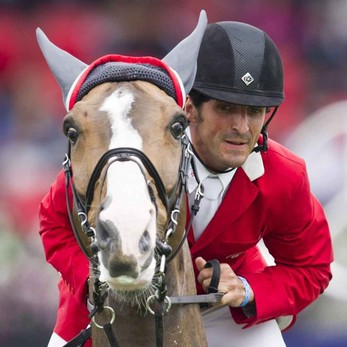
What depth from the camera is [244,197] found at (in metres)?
5.04

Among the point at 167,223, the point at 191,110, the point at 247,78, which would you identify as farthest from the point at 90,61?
the point at 167,223

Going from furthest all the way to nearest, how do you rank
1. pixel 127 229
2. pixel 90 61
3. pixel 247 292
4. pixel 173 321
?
pixel 90 61
pixel 247 292
pixel 173 321
pixel 127 229

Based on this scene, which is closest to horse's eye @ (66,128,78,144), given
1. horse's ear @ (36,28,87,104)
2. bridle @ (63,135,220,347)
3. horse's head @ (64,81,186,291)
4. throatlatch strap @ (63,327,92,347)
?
horse's head @ (64,81,186,291)

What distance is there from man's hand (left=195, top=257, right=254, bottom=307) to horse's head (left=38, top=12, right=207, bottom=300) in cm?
76

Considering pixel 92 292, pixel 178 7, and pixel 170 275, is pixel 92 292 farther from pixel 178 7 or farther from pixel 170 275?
pixel 178 7

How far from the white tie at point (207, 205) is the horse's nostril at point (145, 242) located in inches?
56.8

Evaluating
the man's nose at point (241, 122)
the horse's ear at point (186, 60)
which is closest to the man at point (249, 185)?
the man's nose at point (241, 122)

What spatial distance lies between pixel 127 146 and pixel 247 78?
4.49 feet

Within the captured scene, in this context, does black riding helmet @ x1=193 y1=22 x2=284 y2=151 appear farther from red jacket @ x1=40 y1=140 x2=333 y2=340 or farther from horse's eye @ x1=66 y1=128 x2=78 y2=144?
horse's eye @ x1=66 y1=128 x2=78 y2=144

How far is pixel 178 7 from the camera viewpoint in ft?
26.0

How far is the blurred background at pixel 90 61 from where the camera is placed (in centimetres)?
791

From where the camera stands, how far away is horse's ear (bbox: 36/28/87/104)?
14.4ft

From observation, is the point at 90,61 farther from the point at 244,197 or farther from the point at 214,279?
the point at 214,279

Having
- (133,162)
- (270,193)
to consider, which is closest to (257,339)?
(270,193)
